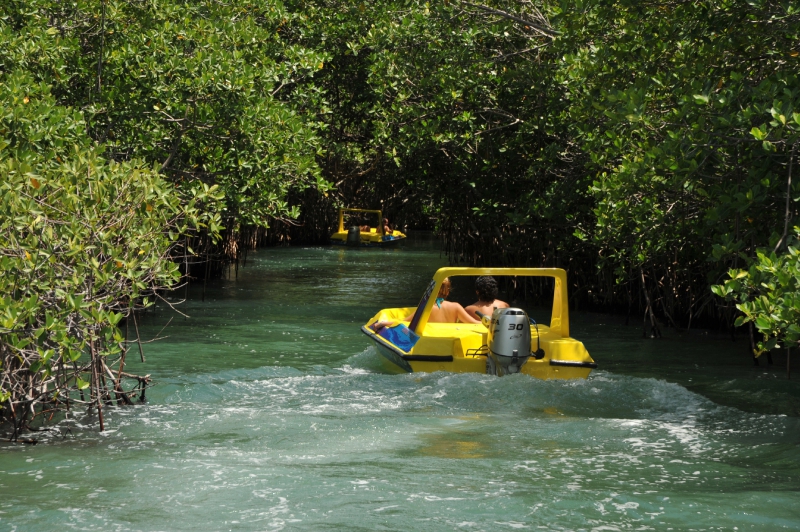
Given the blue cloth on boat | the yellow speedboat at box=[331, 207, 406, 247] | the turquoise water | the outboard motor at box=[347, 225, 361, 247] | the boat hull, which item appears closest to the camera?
the turquoise water

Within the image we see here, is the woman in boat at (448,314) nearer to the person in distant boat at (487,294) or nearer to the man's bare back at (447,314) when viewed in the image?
the man's bare back at (447,314)

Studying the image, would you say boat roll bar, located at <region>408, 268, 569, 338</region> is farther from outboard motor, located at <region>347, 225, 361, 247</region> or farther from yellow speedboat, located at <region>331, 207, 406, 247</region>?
outboard motor, located at <region>347, 225, 361, 247</region>

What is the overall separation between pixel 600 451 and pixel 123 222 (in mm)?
3507

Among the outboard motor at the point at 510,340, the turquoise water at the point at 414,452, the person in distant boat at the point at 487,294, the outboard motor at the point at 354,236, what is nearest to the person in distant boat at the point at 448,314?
the person in distant boat at the point at 487,294

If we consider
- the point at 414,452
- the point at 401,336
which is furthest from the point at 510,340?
the point at 414,452

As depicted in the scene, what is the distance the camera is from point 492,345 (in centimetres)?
848

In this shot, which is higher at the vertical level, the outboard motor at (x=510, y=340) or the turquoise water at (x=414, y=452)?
the outboard motor at (x=510, y=340)

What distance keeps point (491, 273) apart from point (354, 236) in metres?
22.0

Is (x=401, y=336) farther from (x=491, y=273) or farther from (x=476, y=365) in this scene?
(x=491, y=273)

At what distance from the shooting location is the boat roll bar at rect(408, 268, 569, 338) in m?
8.87

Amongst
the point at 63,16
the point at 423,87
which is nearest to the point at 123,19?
the point at 63,16

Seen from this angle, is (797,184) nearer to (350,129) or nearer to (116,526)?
(116,526)

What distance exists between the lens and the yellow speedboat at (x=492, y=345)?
840 cm

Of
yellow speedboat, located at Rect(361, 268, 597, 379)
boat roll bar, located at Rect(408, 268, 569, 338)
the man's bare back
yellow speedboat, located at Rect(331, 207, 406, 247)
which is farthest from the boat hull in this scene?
yellow speedboat, located at Rect(331, 207, 406, 247)
